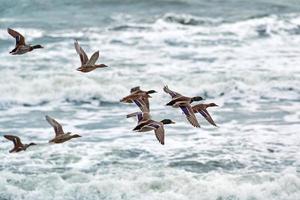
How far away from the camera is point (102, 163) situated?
13594 millimetres

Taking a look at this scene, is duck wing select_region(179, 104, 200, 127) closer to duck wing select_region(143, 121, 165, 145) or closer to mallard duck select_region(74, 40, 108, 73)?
duck wing select_region(143, 121, 165, 145)

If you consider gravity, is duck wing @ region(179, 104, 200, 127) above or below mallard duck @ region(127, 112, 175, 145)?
above

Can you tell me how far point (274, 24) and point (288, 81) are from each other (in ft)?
23.2

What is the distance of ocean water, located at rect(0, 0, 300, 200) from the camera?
1265 cm

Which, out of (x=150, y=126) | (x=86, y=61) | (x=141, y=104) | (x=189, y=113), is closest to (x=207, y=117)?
(x=189, y=113)

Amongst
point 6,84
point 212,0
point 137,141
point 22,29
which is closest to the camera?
point 137,141

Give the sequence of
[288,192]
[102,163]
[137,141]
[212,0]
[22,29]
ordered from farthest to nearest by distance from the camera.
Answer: [212,0], [22,29], [137,141], [102,163], [288,192]

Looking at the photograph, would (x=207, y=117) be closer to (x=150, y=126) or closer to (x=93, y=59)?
(x=150, y=126)

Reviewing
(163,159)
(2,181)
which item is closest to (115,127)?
(163,159)

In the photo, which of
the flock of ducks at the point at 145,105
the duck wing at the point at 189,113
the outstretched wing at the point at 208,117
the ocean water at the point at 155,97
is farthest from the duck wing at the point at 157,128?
the ocean water at the point at 155,97

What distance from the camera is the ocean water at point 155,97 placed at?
12648mm

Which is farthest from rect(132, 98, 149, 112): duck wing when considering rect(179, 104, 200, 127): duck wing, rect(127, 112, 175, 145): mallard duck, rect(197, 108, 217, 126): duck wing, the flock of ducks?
rect(197, 108, 217, 126): duck wing

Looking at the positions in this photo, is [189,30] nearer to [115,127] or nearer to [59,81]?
[59,81]

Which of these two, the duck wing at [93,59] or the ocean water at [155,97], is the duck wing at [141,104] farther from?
the ocean water at [155,97]
